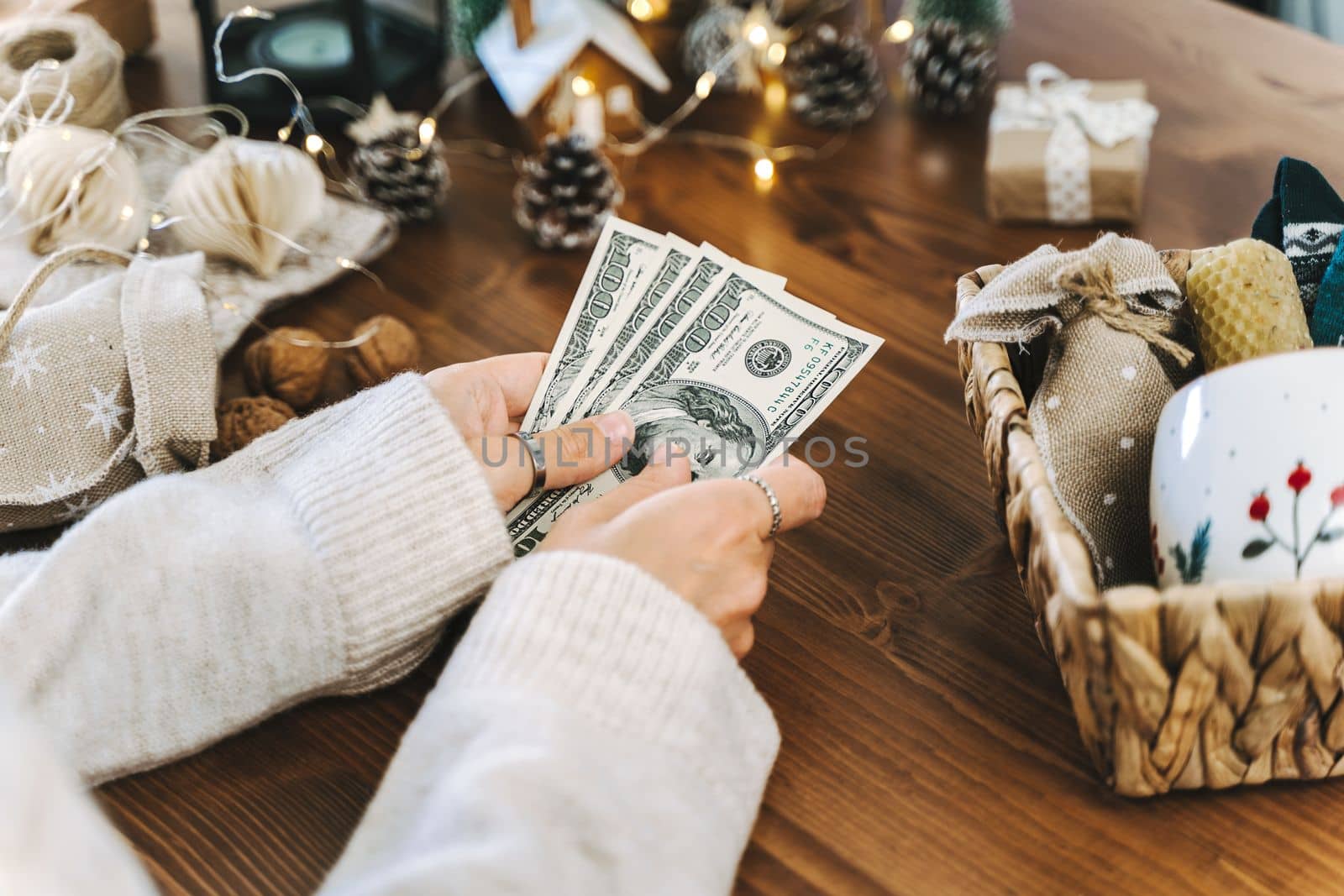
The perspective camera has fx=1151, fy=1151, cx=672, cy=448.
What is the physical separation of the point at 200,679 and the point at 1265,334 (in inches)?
24.2

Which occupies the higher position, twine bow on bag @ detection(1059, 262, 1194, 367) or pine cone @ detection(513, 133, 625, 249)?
→ twine bow on bag @ detection(1059, 262, 1194, 367)

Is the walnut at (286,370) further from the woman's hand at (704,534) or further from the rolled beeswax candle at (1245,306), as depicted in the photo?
the rolled beeswax candle at (1245,306)

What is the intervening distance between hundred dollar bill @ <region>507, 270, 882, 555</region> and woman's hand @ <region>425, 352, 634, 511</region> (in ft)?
0.07

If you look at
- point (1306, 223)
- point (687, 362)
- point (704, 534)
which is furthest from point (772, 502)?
point (1306, 223)

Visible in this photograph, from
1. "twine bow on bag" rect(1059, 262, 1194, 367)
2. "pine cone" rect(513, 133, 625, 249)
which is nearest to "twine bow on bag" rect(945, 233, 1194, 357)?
"twine bow on bag" rect(1059, 262, 1194, 367)

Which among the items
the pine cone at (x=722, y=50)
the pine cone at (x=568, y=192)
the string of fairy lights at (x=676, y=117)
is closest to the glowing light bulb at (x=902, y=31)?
the string of fairy lights at (x=676, y=117)

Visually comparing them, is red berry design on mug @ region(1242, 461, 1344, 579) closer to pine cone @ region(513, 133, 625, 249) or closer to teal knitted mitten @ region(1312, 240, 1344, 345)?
teal knitted mitten @ region(1312, 240, 1344, 345)

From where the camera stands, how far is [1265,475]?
0.54 m

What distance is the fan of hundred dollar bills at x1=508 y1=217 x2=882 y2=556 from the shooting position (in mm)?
744

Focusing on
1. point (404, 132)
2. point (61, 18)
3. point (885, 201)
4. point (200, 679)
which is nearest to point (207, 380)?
point (200, 679)

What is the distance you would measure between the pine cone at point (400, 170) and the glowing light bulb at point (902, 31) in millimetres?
498

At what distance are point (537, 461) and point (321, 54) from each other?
24.0 inches

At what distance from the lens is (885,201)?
103 centimetres

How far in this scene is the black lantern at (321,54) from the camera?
3.48ft
